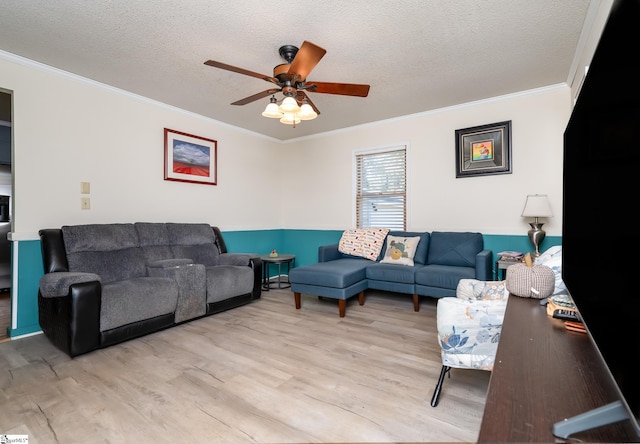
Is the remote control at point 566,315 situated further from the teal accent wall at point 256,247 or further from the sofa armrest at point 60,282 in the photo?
the sofa armrest at point 60,282

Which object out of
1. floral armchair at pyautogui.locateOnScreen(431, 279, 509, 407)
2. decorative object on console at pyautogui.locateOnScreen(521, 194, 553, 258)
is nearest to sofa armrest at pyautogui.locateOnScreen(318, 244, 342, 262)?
decorative object on console at pyautogui.locateOnScreen(521, 194, 553, 258)

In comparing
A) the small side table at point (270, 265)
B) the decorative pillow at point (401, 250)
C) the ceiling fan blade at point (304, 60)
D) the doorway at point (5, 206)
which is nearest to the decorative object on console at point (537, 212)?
the decorative pillow at point (401, 250)

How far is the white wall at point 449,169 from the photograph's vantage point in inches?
137

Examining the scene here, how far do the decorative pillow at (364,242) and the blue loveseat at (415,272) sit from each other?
10 centimetres

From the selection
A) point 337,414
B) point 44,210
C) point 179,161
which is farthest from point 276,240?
point 337,414

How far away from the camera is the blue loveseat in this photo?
3305mm

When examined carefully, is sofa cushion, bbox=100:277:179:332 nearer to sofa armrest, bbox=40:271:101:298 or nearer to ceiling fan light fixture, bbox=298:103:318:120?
sofa armrest, bbox=40:271:101:298

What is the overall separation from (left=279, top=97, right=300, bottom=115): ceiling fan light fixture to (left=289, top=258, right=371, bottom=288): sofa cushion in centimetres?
171

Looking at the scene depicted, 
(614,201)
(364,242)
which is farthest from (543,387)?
(364,242)

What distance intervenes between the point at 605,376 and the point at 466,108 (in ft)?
12.4

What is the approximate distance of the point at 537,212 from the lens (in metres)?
3.24

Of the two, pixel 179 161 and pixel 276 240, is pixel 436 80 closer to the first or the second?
pixel 179 161

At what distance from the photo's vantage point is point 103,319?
8.02ft

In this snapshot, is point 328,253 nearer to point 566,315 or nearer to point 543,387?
point 566,315
